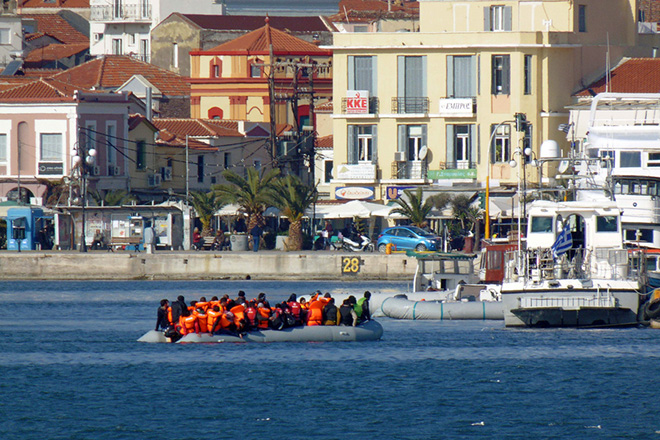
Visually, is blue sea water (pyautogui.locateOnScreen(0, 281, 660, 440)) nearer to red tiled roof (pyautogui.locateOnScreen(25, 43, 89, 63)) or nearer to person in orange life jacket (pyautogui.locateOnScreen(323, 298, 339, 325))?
person in orange life jacket (pyautogui.locateOnScreen(323, 298, 339, 325))

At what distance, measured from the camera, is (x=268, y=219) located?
2840 inches

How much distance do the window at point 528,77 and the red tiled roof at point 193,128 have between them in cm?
2172

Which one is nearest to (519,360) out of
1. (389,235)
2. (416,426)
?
(416,426)

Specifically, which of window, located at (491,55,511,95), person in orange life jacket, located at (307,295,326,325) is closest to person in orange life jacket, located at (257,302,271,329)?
person in orange life jacket, located at (307,295,326,325)

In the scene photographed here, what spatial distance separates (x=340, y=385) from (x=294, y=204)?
29.1 metres

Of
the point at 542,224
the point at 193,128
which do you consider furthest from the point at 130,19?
the point at 542,224

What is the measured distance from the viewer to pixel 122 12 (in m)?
121

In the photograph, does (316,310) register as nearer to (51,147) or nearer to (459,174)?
(459,174)

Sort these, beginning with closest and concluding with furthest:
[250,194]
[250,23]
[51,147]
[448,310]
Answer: [448,310], [250,194], [51,147], [250,23]

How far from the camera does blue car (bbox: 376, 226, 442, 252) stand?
209 feet

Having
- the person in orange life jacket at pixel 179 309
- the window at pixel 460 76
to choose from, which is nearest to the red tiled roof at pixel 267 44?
the window at pixel 460 76

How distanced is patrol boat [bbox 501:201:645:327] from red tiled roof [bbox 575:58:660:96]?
28.2 m

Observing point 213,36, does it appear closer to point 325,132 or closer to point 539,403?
point 325,132

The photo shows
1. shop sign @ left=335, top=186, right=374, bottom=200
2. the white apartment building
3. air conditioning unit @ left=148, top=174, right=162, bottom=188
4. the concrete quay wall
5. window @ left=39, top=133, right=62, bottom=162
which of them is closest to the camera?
the concrete quay wall
